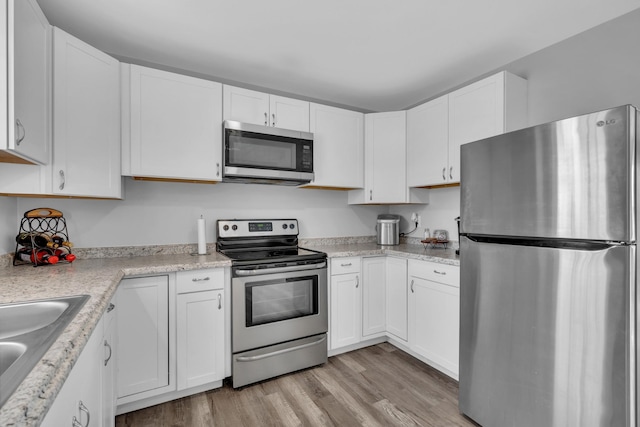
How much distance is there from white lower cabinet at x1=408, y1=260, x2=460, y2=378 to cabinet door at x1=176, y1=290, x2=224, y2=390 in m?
1.51

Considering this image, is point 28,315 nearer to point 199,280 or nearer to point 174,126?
point 199,280

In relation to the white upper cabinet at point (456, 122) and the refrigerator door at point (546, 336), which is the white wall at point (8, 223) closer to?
the refrigerator door at point (546, 336)

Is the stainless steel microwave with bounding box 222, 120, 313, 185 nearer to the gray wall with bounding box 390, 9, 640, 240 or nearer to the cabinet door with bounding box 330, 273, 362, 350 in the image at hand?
the cabinet door with bounding box 330, 273, 362, 350

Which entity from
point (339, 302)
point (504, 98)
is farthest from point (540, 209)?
point (339, 302)

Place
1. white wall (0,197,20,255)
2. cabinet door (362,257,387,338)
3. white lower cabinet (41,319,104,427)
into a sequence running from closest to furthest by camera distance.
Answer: white lower cabinet (41,319,104,427), white wall (0,197,20,255), cabinet door (362,257,387,338)

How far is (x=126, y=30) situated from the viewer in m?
2.02

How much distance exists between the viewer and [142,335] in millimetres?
1945

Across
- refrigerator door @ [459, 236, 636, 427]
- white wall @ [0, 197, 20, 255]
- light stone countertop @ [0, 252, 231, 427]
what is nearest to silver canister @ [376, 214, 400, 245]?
refrigerator door @ [459, 236, 636, 427]

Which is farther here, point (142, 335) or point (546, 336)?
point (142, 335)

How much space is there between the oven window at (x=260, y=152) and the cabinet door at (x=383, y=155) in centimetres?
83

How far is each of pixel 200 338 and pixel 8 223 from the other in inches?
53.3

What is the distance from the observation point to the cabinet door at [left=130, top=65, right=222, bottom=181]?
7.08 ft


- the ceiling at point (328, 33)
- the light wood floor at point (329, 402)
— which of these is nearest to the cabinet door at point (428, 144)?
the ceiling at point (328, 33)

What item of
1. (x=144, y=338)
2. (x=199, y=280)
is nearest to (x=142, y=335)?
(x=144, y=338)
